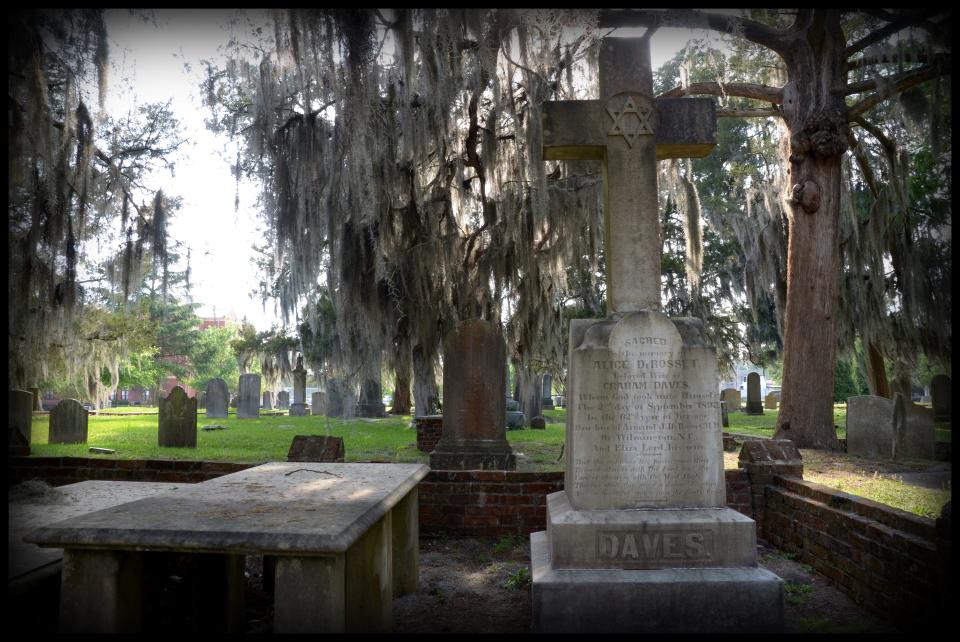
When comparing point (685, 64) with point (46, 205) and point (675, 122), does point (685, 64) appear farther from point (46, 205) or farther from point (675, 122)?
point (46, 205)

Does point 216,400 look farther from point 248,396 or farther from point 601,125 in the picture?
point 601,125

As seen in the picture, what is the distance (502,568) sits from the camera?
4793 mm

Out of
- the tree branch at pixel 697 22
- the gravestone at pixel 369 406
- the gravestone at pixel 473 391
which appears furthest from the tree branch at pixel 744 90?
the gravestone at pixel 369 406

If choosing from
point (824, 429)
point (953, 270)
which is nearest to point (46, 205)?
point (953, 270)

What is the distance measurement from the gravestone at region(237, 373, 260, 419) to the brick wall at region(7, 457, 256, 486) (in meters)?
16.3

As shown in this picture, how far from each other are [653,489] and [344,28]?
Answer: 202 inches

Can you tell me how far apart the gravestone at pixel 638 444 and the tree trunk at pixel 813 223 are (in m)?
5.73

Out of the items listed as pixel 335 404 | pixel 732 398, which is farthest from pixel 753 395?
pixel 335 404

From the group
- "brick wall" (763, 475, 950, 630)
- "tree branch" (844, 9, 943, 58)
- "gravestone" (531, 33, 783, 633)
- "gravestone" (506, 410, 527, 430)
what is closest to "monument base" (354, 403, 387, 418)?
"gravestone" (506, 410, 527, 430)

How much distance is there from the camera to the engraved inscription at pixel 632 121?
4329 mm

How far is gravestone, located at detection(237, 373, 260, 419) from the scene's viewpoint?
73.8ft

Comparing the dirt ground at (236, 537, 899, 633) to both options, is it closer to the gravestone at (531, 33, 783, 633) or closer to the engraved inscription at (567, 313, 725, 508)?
the gravestone at (531, 33, 783, 633)

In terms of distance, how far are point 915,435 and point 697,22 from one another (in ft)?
21.0

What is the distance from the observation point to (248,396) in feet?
73.8
